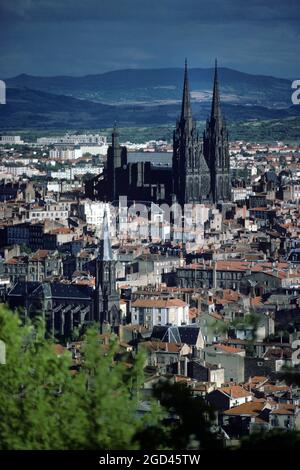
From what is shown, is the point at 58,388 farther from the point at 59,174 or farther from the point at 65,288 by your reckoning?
the point at 59,174

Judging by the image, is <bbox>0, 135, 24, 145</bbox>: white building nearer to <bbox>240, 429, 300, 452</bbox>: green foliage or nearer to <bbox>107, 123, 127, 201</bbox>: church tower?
<bbox>107, 123, 127, 201</bbox>: church tower

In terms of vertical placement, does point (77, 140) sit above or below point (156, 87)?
below

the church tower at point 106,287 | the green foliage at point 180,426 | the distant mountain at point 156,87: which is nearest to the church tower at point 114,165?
the church tower at point 106,287

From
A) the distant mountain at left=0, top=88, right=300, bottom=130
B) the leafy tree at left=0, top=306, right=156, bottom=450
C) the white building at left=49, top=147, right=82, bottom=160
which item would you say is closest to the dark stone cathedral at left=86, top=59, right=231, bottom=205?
the leafy tree at left=0, top=306, right=156, bottom=450

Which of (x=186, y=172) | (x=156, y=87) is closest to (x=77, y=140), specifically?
(x=156, y=87)

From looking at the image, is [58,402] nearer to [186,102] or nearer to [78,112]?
[186,102]

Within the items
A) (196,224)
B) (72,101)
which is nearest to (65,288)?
(196,224)
